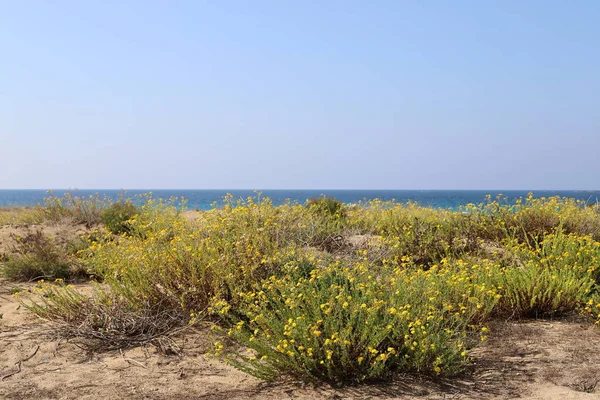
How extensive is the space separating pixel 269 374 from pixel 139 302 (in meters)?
2.26

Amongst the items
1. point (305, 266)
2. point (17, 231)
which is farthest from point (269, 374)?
point (17, 231)

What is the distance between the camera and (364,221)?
1095cm

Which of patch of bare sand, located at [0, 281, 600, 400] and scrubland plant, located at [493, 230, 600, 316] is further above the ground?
scrubland plant, located at [493, 230, 600, 316]

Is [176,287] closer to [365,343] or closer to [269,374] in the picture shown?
[269,374]

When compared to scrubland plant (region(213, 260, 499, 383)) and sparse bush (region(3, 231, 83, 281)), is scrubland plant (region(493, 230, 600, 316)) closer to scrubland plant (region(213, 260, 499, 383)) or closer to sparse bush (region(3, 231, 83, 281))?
scrubland plant (region(213, 260, 499, 383))

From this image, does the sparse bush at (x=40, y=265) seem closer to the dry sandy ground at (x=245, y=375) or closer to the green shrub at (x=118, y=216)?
the green shrub at (x=118, y=216)

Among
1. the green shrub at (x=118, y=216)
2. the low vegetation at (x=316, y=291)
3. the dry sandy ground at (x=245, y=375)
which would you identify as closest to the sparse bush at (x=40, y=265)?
the low vegetation at (x=316, y=291)

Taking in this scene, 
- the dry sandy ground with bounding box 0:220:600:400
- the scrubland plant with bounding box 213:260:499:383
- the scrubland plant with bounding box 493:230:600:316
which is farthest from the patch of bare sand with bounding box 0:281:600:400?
the scrubland plant with bounding box 493:230:600:316

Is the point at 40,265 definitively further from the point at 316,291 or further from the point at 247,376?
the point at 247,376

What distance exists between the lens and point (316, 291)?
5.31m

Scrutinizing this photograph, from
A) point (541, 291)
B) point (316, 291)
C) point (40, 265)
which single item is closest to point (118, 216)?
point (40, 265)

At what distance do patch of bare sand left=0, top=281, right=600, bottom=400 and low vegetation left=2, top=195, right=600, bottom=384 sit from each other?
161mm

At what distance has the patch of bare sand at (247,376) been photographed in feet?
13.1

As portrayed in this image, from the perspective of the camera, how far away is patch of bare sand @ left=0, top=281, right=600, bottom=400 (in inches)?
157
